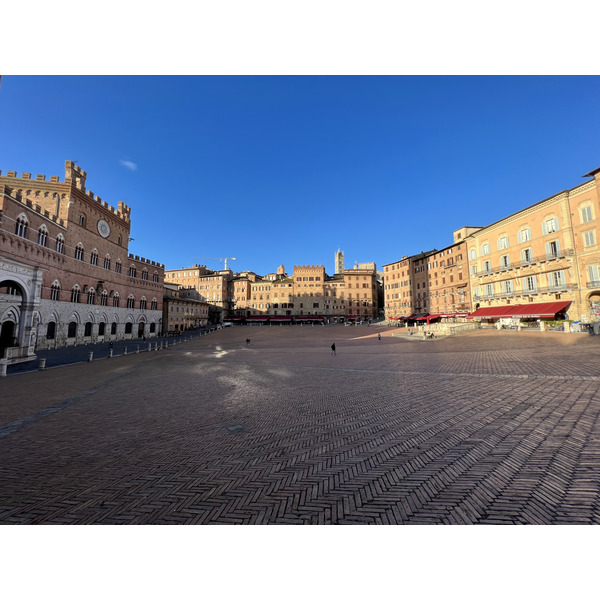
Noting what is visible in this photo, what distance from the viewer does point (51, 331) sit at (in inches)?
995

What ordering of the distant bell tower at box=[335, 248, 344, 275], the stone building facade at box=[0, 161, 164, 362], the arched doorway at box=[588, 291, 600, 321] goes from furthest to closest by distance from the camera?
the distant bell tower at box=[335, 248, 344, 275]
the arched doorway at box=[588, 291, 600, 321]
the stone building facade at box=[0, 161, 164, 362]

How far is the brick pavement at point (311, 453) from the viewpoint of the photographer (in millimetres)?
3514

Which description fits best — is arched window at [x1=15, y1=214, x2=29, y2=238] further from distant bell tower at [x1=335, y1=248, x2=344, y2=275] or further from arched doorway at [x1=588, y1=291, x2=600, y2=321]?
distant bell tower at [x1=335, y1=248, x2=344, y2=275]

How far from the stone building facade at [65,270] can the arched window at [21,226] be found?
0.08m

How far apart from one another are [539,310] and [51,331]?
48.9m

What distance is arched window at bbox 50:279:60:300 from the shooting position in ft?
81.5

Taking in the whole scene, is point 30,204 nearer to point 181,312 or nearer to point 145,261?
point 145,261

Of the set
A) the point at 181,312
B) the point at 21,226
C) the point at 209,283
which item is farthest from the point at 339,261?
the point at 21,226

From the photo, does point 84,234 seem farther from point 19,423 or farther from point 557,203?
point 557,203

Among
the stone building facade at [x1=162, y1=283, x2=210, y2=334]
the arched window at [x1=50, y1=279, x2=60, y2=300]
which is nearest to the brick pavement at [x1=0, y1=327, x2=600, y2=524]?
the arched window at [x1=50, y1=279, x2=60, y2=300]

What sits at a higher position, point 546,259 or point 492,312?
point 546,259

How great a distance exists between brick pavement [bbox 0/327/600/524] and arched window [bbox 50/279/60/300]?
19.0 metres

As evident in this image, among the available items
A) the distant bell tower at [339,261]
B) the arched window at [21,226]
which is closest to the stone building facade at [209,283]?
the arched window at [21,226]

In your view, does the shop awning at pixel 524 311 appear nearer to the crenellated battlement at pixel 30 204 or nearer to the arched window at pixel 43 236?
the arched window at pixel 43 236
